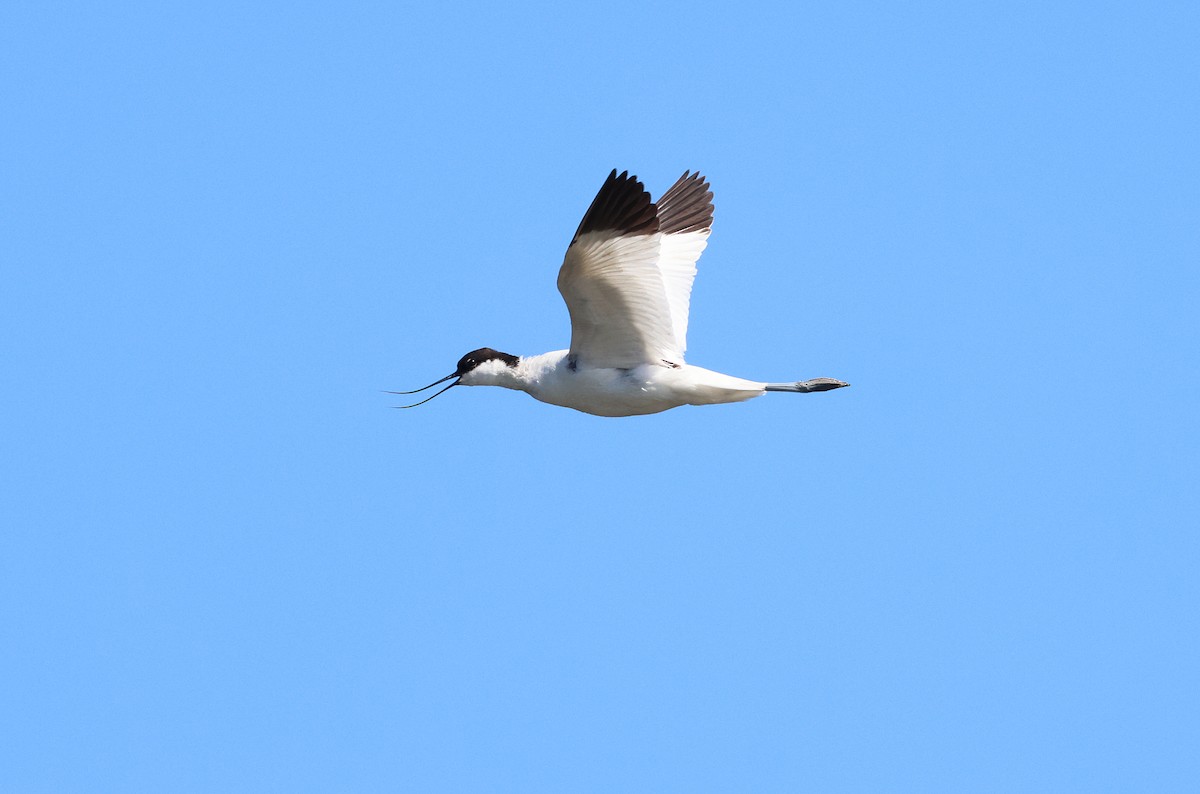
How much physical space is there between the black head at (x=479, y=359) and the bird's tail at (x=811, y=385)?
2.51m

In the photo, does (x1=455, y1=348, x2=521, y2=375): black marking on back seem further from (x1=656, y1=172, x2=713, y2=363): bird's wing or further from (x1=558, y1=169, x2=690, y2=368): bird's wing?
(x1=656, y1=172, x2=713, y2=363): bird's wing

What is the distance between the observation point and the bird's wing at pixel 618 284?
13594 mm

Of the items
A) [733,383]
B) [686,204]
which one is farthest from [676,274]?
[733,383]

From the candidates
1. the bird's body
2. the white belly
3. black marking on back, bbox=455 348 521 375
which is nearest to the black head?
black marking on back, bbox=455 348 521 375

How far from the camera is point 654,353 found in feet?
47.1

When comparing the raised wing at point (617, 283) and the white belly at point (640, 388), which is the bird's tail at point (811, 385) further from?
the raised wing at point (617, 283)

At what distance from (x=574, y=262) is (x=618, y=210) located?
1.92 ft

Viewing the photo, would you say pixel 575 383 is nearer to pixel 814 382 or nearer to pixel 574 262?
pixel 574 262

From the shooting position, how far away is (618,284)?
13883 mm

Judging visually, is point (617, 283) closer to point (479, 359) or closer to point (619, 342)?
point (619, 342)

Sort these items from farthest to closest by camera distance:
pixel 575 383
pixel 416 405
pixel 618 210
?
1. pixel 416 405
2. pixel 575 383
3. pixel 618 210

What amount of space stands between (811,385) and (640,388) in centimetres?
165

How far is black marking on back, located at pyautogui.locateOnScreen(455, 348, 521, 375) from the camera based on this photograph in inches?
596

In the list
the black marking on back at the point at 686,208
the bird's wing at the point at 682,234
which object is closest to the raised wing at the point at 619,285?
the bird's wing at the point at 682,234
